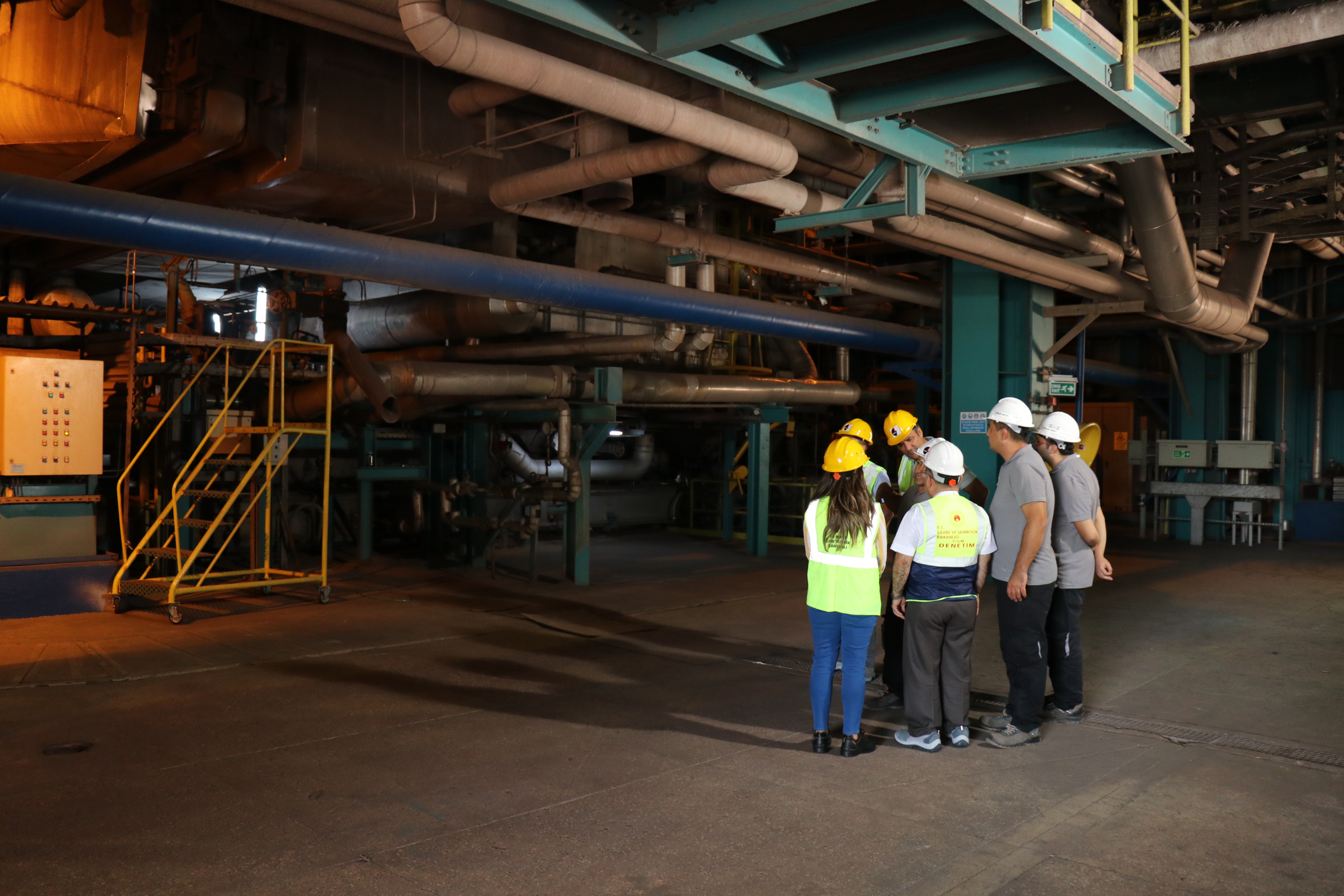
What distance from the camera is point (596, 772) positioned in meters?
4.98

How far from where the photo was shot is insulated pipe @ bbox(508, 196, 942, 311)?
8.96 meters

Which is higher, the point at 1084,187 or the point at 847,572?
the point at 1084,187

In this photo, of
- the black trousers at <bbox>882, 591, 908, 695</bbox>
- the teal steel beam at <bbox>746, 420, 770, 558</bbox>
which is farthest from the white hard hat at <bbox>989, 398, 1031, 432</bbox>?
the teal steel beam at <bbox>746, 420, 770, 558</bbox>

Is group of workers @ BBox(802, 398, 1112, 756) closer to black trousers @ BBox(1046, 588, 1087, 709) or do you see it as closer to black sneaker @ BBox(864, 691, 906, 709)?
black trousers @ BBox(1046, 588, 1087, 709)

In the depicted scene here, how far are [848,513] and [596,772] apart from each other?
186 cm

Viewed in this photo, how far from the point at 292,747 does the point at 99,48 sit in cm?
629

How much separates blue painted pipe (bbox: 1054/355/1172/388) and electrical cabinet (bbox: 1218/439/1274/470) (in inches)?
82.9

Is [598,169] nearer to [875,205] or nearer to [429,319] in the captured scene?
[875,205]

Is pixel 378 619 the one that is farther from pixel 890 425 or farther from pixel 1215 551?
pixel 1215 551

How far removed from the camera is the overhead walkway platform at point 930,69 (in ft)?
16.5

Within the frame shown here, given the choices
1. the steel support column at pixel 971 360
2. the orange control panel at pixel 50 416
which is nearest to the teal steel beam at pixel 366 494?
the orange control panel at pixel 50 416

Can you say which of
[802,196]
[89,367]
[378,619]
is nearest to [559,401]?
[378,619]

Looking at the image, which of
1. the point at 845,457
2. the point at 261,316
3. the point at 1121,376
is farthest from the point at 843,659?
the point at 1121,376

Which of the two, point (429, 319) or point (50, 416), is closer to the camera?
point (50, 416)
